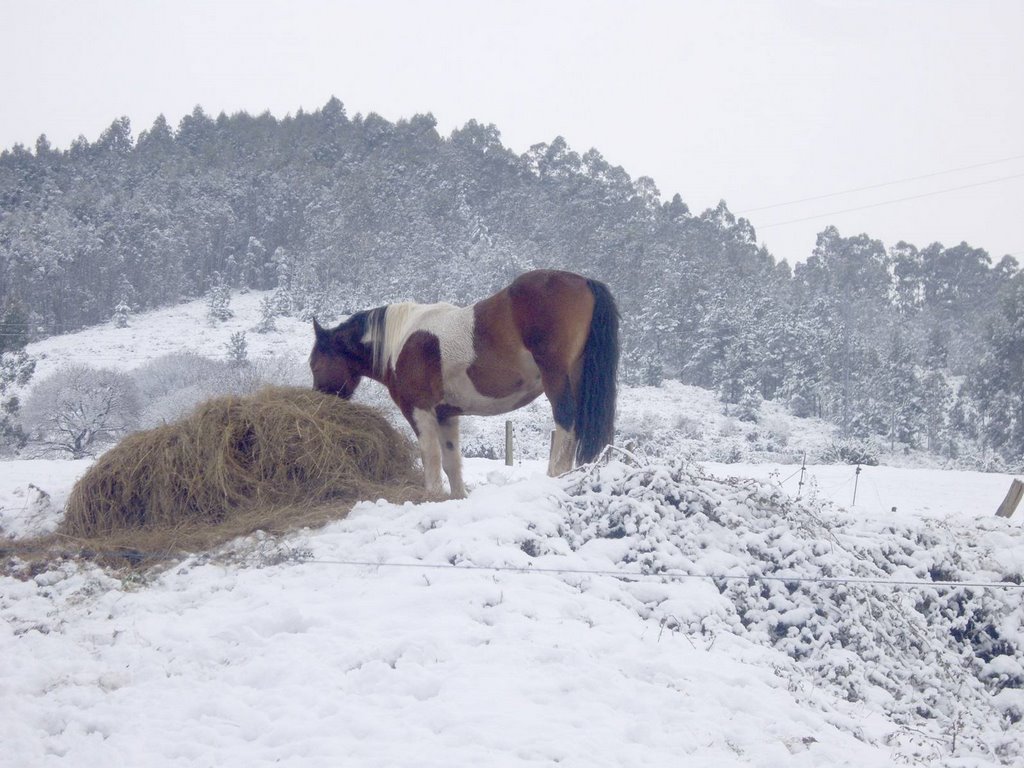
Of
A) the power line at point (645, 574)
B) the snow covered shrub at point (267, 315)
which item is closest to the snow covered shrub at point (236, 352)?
the snow covered shrub at point (267, 315)

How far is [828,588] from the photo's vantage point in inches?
201

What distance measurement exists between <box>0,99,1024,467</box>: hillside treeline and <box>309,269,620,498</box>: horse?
25.4 meters

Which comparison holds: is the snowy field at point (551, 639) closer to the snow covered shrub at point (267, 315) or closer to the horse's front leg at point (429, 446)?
the horse's front leg at point (429, 446)

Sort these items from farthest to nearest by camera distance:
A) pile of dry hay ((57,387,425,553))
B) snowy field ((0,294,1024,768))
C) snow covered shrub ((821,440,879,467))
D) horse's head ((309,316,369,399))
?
1. snow covered shrub ((821,440,879,467))
2. horse's head ((309,316,369,399))
3. pile of dry hay ((57,387,425,553))
4. snowy field ((0,294,1024,768))

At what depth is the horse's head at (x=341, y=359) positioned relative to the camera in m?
8.41

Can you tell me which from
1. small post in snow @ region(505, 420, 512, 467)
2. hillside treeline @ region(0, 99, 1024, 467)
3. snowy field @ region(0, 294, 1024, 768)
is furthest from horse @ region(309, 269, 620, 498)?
hillside treeline @ region(0, 99, 1024, 467)

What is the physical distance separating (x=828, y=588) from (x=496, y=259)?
152ft

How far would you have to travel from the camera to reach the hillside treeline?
39.3 m

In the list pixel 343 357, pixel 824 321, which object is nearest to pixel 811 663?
pixel 343 357

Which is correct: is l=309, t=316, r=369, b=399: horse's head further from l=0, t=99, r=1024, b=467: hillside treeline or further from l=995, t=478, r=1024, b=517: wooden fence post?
l=0, t=99, r=1024, b=467: hillside treeline

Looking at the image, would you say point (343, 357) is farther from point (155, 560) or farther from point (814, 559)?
point (814, 559)

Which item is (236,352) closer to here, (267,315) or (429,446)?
(267,315)

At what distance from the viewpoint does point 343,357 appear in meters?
8.44

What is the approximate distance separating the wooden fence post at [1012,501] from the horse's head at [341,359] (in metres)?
6.03
